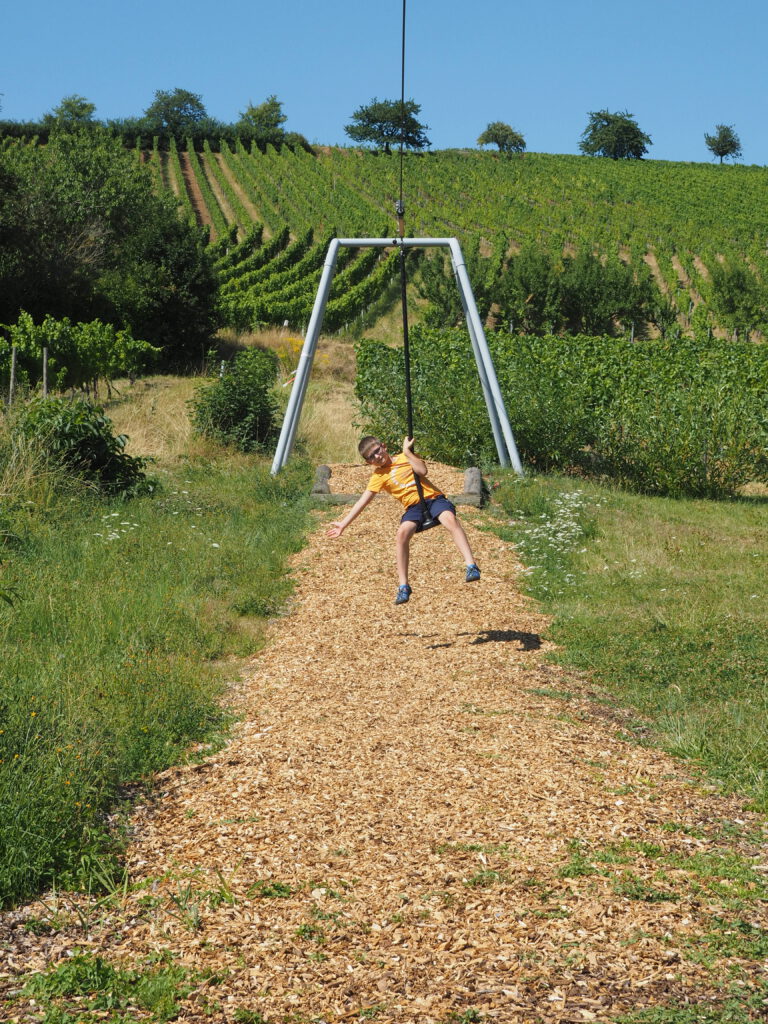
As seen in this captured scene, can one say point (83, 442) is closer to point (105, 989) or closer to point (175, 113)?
point (105, 989)

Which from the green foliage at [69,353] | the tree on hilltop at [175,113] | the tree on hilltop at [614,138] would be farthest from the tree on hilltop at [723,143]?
the green foliage at [69,353]

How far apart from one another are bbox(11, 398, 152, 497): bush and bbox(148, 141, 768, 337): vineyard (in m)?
26.9

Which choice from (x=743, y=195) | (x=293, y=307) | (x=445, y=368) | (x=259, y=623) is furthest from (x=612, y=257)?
(x=259, y=623)

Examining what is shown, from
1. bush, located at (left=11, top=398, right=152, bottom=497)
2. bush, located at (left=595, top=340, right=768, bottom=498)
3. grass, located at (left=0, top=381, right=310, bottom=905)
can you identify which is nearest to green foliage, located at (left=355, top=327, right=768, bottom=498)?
bush, located at (left=595, top=340, right=768, bottom=498)

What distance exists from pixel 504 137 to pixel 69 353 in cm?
9049

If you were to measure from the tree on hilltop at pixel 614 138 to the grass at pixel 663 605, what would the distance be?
10425 centimetres

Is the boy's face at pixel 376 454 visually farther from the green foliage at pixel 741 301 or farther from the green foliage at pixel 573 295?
the green foliage at pixel 741 301

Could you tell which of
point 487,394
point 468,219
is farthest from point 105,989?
point 468,219

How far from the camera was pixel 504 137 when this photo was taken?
107 metres

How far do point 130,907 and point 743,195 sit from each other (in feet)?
274

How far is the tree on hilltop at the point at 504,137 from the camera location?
351ft

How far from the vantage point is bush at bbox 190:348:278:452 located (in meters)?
16.5

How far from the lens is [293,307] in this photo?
148 ft

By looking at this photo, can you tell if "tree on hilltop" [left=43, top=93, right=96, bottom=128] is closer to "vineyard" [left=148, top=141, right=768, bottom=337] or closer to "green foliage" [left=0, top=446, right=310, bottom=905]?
"vineyard" [left=148, top=141, right=768, bottom=337]
